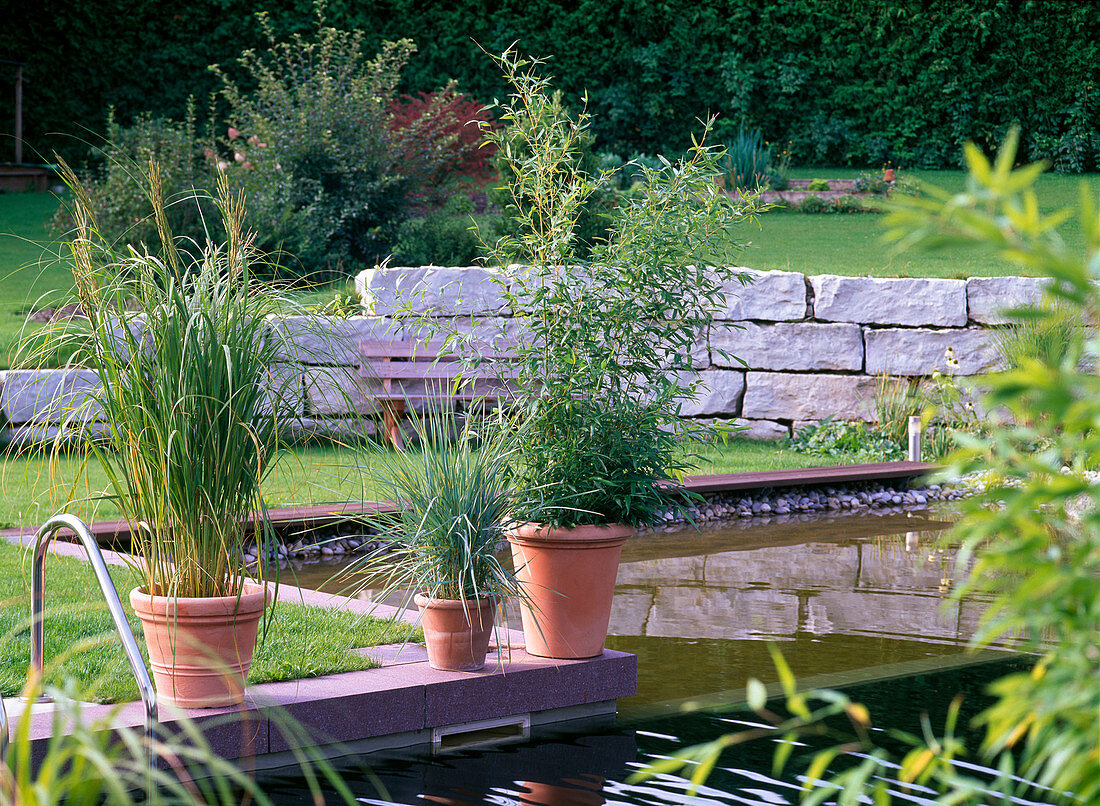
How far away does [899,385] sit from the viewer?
864 centimetres

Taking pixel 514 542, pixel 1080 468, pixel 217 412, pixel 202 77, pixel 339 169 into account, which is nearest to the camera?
pixel 1080 468

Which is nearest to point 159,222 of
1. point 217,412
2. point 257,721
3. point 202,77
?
point 217,412

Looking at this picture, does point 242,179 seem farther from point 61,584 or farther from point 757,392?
point 61,584

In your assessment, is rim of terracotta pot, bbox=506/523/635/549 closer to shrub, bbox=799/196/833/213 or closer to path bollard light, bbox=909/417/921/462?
path bollard light, bbox=909/417/921/462

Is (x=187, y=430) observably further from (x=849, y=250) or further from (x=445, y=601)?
(x=849, y=250)

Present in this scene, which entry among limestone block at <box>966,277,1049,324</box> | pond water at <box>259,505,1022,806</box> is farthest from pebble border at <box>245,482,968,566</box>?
limestone block at <box>966,277,1049,324</box>

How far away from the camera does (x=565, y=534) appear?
3.74 meters

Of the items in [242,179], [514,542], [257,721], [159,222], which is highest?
[242,179]

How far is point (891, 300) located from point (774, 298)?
0.89 meters

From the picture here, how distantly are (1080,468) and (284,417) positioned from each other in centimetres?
240

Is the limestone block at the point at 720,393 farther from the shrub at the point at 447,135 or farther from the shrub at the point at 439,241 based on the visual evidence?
the shrub at the point at 447,135

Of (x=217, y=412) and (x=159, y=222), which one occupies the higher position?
(x=159, y=222)

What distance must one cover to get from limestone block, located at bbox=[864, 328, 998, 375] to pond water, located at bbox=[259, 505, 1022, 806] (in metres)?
1.87

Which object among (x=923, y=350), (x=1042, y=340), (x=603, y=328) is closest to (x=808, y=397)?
(x=923, y=350)
